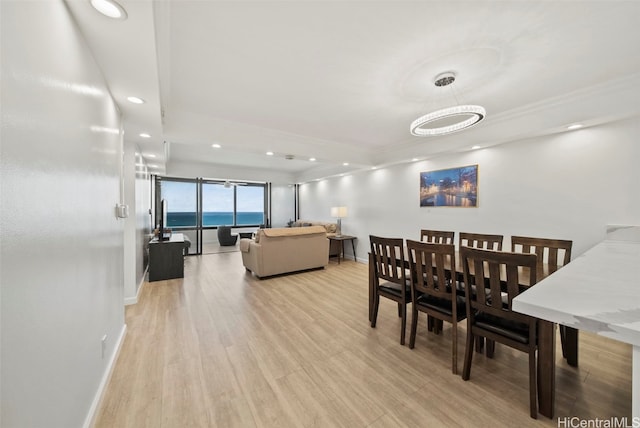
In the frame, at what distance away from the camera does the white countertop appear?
0.69 m

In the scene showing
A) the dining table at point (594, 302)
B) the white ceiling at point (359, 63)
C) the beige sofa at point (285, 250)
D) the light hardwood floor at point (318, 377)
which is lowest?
the light hardwood floor at point (318, 377)

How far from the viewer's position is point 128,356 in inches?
85.9

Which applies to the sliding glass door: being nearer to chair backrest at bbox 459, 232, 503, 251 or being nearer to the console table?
the console table

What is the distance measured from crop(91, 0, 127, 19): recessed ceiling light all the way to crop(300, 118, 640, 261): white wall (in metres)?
4.20

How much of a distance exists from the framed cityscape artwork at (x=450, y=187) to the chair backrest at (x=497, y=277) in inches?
97.9

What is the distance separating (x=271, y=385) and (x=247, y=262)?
3356 mm

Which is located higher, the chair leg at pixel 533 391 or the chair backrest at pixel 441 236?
the chair backrest at pixel 441 236

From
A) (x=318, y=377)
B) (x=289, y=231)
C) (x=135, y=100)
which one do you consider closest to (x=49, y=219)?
(x=135, y=100)

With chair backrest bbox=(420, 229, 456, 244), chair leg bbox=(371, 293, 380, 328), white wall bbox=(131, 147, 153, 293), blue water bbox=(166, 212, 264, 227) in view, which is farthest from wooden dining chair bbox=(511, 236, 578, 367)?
blue water bbox=(166, 212, 264, 227)

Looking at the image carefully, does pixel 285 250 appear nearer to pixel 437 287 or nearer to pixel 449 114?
pixel 437 287

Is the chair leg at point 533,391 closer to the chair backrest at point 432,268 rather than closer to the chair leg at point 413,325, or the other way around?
the chair backrest at point 432,268

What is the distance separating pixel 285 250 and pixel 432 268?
302 centimetres

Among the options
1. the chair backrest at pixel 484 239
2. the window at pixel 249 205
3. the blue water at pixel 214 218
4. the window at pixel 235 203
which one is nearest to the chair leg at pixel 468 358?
the chair backrest at pixel 484 239

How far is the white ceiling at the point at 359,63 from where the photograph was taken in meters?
1.61
